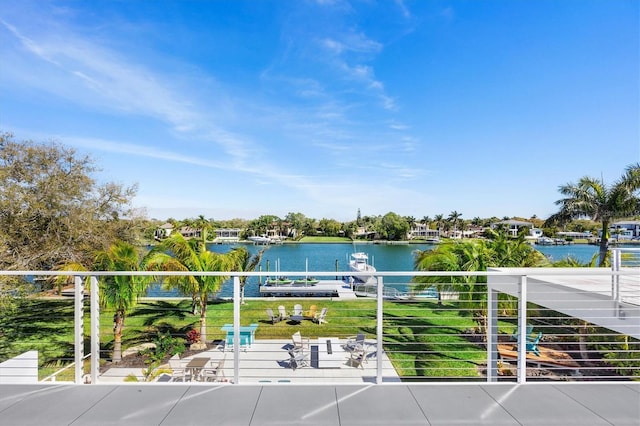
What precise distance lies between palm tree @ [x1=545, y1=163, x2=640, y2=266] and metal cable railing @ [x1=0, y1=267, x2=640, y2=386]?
5971mm

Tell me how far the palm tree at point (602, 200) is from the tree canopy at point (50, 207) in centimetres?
1990

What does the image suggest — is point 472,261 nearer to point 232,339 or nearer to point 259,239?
point 232,339

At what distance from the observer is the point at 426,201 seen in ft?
122

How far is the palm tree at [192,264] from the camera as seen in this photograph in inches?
356

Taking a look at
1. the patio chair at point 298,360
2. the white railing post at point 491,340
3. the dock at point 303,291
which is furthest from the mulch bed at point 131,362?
A: the dock at point 303,291

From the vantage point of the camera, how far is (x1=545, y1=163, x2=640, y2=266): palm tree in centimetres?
1366

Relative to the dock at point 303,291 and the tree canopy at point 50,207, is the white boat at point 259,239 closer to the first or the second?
the dock at point 303,291

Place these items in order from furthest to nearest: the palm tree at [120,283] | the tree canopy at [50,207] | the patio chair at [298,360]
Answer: the tree canopy at [50,207] → the patio chair at [298,360] → the palm tree at [120,283]

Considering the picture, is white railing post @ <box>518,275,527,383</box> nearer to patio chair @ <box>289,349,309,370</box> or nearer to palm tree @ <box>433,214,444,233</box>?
patio chair @ <box>289,349,309,370</box>

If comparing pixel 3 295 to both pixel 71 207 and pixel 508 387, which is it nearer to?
pixel 71 207

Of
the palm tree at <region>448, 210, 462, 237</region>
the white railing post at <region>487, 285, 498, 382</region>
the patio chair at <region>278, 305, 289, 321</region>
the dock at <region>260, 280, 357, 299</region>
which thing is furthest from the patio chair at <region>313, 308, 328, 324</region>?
the palm tree at <region>448, 210, 462, 237</region>

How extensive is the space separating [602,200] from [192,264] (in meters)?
16.6

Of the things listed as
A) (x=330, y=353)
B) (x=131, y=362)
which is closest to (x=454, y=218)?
(x=330, y=353)

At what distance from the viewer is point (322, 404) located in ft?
7.43
